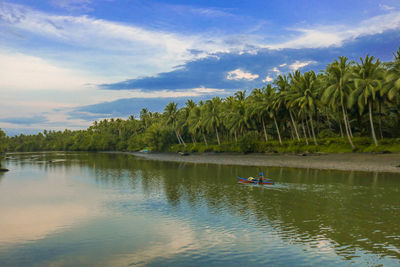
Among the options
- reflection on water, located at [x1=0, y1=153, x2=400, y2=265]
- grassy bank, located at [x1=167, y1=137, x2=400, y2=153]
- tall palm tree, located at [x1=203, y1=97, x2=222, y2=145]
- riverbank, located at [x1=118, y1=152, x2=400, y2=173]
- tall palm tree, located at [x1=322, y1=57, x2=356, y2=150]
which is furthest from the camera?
tall palm tree, located at [x1=203, y1=97, x2=222, y2=145]

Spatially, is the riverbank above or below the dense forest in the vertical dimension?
below

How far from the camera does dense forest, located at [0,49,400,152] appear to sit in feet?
166

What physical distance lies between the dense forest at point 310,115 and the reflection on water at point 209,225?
2114cm

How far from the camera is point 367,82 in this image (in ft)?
163

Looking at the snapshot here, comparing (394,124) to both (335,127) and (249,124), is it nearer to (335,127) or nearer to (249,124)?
(335,127)

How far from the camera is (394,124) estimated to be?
57.3 metres

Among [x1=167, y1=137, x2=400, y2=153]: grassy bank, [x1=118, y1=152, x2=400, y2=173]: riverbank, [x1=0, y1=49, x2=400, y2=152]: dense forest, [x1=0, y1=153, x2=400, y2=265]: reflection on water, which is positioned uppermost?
[x1=0, y1=49, x2=400, y2=152]: dense forest

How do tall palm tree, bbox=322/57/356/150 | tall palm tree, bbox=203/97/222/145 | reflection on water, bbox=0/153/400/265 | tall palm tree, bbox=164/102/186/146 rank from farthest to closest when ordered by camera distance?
tall palm tree, bbox=164/102/186/146, tall palm tree, bbox=203/97/222/145, tall palm tree, bbox=322/57/356/150, reflection on water, bbox=0/153/400/265

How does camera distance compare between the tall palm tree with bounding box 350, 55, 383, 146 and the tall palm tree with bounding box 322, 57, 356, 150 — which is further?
the tall palm tree with bounding box 322, 57, 356, 150

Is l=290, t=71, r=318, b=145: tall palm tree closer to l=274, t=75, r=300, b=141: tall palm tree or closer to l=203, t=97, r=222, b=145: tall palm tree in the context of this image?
l=274, t=75, r=300, b=141: tall palm tree

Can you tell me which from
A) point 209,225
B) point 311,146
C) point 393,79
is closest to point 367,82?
point 393,79

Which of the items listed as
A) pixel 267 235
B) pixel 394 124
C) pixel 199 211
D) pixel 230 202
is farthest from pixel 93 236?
pixel 394 124

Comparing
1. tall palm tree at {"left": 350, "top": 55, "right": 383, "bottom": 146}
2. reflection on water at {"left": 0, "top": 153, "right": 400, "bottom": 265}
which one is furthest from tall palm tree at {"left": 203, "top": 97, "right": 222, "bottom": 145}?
reflection on water at {"left": 0, "top": 153, "right": 400, "bottom": 265}

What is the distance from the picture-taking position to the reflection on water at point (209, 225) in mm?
14336
